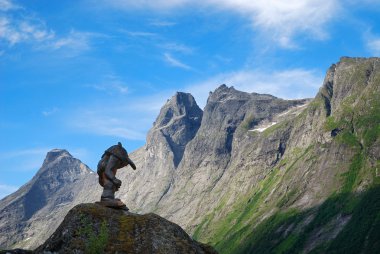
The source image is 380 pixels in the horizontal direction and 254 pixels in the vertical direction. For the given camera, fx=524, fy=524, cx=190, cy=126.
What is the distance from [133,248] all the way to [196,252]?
390cm

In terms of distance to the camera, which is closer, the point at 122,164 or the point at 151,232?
the point at 151,232

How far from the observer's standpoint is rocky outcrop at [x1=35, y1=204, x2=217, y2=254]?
2866 cm

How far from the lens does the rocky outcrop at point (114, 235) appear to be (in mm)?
28656

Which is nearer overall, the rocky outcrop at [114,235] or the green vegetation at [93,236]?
the green vegetation at [93,236]

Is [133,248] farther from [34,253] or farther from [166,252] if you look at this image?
[34,253]

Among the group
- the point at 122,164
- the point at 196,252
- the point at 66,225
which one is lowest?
the point at 196,252

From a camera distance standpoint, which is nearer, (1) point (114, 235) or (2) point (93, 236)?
(2) point (93, 236)

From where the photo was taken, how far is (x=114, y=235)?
29.5 m

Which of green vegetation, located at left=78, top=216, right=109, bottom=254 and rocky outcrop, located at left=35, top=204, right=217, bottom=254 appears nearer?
green vegetation, located at left=78, top=216, right=109, bottom=254

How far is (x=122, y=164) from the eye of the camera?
Result: 33531 mm

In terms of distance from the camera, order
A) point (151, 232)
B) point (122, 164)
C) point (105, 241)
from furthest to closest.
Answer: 1. point (122, 164)
2. point (151, 232)
3. point (105, 241)

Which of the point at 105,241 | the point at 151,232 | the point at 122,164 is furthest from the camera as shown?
the point at 122,164

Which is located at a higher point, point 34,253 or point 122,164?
point 122,164

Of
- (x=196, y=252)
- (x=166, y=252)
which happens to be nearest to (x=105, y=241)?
(x=166, y=252)
